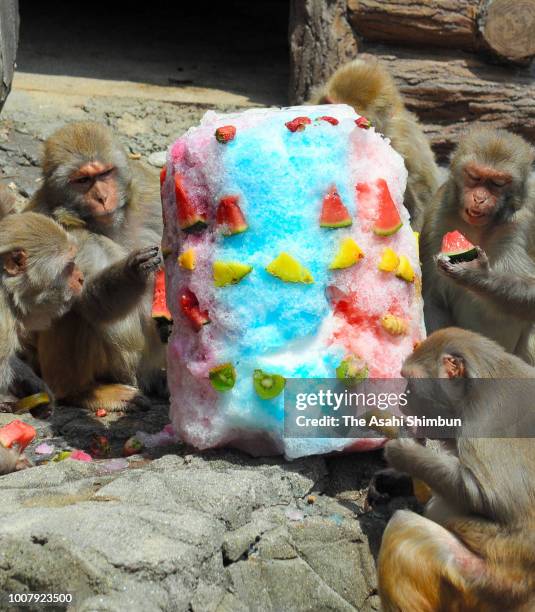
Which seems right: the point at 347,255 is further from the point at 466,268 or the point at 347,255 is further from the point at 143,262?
the point at 143,262

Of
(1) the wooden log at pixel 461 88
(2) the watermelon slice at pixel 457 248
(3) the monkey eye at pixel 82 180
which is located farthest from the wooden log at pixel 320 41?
(2) the watermelon slice at pixel 457 248

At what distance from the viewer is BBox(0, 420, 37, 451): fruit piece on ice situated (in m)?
5.77

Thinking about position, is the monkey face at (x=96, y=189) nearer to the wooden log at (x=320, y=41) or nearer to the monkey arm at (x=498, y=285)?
the monkey arm at (x=498, y=285)

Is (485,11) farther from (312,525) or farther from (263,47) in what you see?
(312,525)

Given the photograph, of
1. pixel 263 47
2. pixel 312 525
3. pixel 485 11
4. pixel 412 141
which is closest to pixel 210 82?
pixel 263 47

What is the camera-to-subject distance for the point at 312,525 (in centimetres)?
525

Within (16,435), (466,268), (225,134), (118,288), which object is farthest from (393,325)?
(16,435)

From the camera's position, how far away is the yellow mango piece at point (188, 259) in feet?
17.6

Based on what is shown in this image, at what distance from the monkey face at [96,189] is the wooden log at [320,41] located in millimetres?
3359

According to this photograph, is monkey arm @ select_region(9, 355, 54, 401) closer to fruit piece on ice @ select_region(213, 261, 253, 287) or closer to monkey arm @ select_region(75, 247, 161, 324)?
monkey arm @ select_region(75, 247, 161, 324)

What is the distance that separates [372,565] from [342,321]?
1154mm

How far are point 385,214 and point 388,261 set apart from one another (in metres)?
0.23

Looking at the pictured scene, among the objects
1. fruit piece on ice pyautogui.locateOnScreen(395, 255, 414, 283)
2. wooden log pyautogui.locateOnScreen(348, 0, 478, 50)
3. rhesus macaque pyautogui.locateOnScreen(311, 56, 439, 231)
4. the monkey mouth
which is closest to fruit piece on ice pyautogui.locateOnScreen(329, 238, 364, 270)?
fruit piece on ice pyautogui.locateOnScreen(395, 255, 414, 283)

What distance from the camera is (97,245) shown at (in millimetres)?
7027
